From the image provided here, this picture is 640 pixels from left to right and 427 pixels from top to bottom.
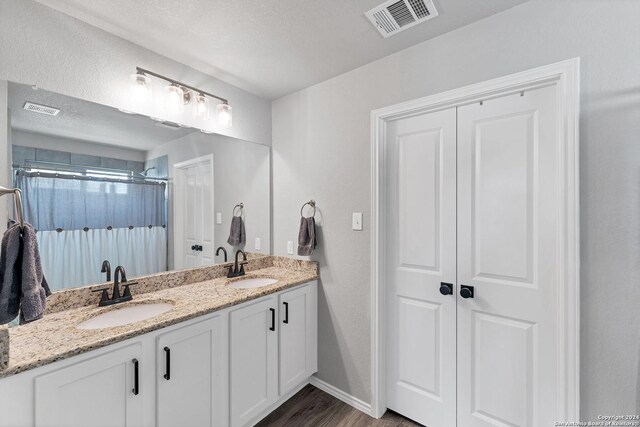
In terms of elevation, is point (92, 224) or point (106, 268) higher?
point (92, 224)

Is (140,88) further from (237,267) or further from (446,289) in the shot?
(446,289)

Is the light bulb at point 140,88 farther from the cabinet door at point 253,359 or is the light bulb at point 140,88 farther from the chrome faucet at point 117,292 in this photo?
the cabinet door at point 253,359

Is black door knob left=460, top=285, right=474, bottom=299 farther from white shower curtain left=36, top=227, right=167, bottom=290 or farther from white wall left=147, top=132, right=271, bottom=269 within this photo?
white shower curtain left=36, top=227, right=167, bottom=290

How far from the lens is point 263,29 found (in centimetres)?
159

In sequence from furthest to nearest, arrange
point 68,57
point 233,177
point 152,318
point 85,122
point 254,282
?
point 233,177 < point 254,282 < point 85,122 < point 68,57 < point 152,318

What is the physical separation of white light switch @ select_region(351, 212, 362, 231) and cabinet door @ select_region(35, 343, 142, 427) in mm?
1391

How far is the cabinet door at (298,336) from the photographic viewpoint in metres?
1.95

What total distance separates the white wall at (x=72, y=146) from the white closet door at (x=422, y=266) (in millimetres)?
1665

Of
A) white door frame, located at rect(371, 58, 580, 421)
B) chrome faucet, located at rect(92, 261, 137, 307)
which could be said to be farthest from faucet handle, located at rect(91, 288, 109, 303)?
Result: white door frame, located at rect(371, 58, 580, 421)

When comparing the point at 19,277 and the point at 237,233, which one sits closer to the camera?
the point at 19,277

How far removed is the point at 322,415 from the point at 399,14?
252 cm

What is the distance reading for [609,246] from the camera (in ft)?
4.05

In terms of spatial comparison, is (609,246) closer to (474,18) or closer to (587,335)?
(587,335)

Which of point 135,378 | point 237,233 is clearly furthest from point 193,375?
point 237,233
